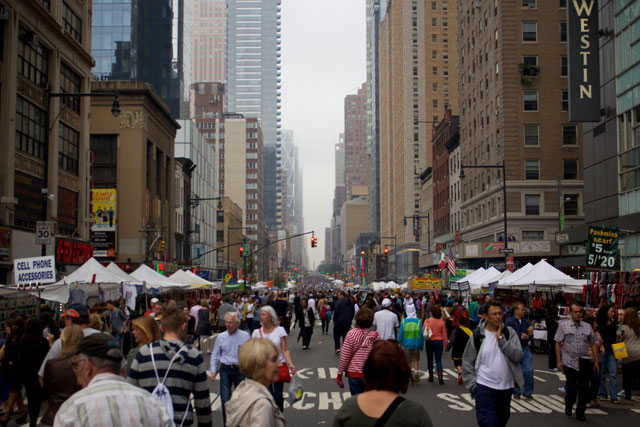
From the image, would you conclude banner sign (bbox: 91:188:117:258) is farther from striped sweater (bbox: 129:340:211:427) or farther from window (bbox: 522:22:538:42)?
striped sweater (bbox: 129:340:211:427)

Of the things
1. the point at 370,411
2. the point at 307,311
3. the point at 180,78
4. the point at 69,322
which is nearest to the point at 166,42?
the point at 180,78

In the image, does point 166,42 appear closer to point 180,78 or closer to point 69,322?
point 180,78

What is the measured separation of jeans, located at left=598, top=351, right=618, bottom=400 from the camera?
43.9 ft

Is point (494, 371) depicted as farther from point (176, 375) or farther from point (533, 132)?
point (533, 132)

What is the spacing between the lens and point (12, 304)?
19891 millimetres

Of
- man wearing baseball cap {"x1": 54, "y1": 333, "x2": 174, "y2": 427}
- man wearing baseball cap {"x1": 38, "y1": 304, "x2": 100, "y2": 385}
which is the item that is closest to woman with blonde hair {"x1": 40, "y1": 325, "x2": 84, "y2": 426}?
man wearing baseball cap {"x1": 38, "y1": 304, "x2": 100, "y2": 385}

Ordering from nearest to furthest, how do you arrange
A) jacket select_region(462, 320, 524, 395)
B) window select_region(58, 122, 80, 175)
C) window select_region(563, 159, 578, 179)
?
jacket select_region(462, 320, 524, 395) → window select_region(58, 122, 80, 175) → window select_region(563, 159, 578, 179)

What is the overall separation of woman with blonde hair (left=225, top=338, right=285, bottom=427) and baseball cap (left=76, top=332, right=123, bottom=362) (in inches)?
37.7

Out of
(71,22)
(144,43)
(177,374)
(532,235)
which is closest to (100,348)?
(177,374)

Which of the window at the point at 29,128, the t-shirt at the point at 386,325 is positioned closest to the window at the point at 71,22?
the window at the point at 29,128

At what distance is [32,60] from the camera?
110 ft

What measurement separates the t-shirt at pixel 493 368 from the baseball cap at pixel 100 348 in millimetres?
5177

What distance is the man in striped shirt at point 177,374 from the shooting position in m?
5.94

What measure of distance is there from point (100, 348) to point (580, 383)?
9.51 m
